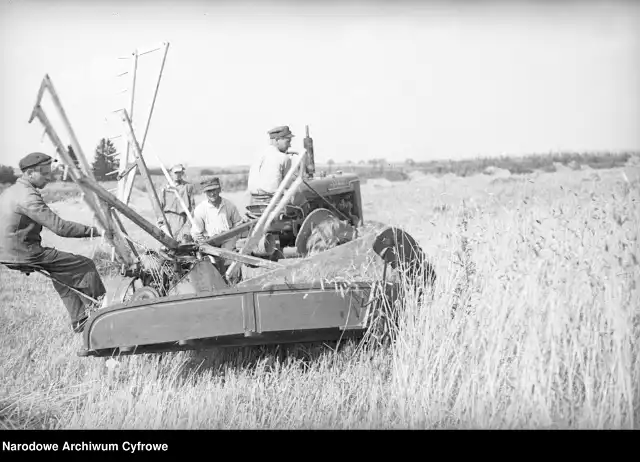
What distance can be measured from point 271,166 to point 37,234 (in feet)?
8.18

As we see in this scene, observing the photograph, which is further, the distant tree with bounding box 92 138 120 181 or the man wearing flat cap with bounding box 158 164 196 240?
the man wearing flat cap with bounding box 158 164 196 240

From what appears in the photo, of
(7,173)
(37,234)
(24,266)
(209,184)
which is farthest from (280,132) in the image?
(7,173)

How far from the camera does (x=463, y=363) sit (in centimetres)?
487

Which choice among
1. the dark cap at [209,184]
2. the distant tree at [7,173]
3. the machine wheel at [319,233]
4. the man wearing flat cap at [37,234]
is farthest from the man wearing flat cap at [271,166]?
the distant tree at [7,173]

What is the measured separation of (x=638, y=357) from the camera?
14.4ft

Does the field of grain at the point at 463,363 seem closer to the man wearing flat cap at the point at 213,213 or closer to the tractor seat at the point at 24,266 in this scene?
the tractor seat at the point at 24,266

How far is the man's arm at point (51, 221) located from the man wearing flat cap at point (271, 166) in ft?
6.26

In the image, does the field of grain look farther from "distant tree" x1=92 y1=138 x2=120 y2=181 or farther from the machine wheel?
"distant tree" x1=92 y1=138 x2=120 y2=181

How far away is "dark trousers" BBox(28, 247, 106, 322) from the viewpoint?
6625 millimetres

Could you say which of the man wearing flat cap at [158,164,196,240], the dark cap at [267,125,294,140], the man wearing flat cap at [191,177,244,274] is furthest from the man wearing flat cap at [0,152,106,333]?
the man wearing flat cap at [158,164,196,240]

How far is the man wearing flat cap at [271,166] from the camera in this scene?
754 cm

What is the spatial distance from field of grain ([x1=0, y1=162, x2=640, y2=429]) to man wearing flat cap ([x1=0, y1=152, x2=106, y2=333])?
1.82 ft

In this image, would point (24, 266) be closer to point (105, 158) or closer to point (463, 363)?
point (105, 158)
